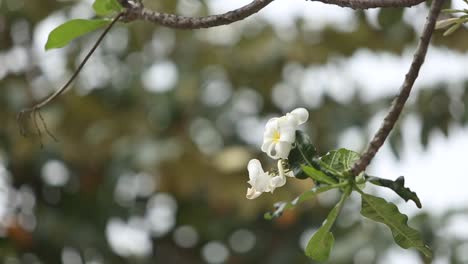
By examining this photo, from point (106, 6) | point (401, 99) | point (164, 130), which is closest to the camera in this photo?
point (401, 99)

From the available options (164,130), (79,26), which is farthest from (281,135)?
(164,130)

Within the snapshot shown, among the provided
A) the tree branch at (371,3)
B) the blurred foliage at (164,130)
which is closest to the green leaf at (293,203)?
the tree branch at (371,3)

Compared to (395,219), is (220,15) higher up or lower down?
higher up

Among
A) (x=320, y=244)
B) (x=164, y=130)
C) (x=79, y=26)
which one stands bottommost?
(x=164, y=130)

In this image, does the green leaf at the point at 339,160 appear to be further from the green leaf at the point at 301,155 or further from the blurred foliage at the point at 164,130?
the blurred foliage at the point at 164,130

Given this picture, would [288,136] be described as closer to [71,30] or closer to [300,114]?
[300,114]

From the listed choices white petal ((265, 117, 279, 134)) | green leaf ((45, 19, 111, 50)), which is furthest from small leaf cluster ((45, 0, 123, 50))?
white petal ((265, 117, 279, 134))

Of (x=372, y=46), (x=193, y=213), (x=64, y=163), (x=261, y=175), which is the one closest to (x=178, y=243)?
(x=193, y=213)

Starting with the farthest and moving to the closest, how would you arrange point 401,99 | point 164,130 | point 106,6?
1. point 164,130
2. point 106,6
3. point 401,99
